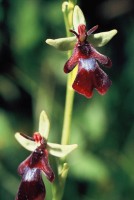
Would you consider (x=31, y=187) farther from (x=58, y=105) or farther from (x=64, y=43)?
(x=58, y=105)

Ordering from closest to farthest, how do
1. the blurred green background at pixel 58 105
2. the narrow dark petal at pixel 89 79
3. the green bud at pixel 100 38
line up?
the narrow dark petal at pixel 89 79
the green bud at pixel 100 38
the blurred green background at pixel 58 105

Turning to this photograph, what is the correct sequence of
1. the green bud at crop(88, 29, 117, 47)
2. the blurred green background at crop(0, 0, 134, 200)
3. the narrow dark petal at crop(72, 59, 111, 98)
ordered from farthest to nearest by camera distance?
the blurred green background at crop(0, 0, 134, 200), the green bud at crop(88, 29, 117, 47), the narrow dark petal at crop(72, 59, 111, 98)

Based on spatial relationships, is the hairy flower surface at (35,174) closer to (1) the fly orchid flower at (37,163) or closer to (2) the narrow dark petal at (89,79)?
(1) the fly orchid flower at (37,163)

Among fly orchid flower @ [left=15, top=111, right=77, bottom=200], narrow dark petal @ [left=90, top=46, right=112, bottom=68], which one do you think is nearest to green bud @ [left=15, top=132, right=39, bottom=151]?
fly orchid flower @ [left=15, top=111, right=77, bottom=200]

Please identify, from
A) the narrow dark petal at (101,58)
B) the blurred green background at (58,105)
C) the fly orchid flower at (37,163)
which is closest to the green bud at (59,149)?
the fly orchid flower at (37,163)

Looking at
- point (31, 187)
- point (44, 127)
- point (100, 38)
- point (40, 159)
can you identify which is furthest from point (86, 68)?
point (31, 187)

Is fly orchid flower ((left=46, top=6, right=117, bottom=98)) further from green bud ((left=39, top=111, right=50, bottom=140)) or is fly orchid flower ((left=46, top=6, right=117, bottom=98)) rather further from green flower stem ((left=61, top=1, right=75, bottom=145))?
green bud ((left=39, top=111, right=50, bottom=140))
